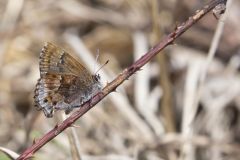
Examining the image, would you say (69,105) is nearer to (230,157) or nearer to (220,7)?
(220,7)

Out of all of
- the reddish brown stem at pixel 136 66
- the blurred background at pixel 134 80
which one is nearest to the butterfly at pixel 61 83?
the reddish brown stem at pixel 136 66

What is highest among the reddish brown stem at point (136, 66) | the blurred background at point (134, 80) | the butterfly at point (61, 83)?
the blurred background at point (134, 80)

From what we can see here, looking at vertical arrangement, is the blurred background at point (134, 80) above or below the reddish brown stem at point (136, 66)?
above

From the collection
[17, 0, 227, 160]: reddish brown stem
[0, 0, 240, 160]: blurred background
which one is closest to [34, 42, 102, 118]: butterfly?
[17, 0, 227, 160]: reddish brown stem

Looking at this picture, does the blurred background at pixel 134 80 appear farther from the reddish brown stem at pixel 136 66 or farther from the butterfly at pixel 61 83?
the reddish brown stem at pixel 136 66

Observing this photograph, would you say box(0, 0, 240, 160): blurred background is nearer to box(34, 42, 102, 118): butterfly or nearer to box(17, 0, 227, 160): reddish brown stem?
box(34, 42, 102, 118): butterfly

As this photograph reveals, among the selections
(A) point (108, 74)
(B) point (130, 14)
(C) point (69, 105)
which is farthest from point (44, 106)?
(B) point (130, 14)

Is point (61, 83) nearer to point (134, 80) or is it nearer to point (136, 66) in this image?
point (136, 66)
